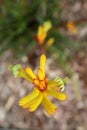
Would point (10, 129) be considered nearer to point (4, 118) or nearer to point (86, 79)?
point (4, 118)

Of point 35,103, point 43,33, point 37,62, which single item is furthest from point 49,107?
point 37,62

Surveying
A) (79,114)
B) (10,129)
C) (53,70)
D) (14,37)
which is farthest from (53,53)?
(10,129)

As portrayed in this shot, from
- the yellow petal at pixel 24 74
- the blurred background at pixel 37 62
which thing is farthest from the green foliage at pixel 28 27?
the yellow petal at pixel 24 74

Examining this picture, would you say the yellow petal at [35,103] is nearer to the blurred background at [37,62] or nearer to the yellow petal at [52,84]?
the yellow petal at [52,84]

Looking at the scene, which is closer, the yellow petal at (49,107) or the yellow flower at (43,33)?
the yellow petal at (49,107)

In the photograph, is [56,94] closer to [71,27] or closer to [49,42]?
[49,42]
